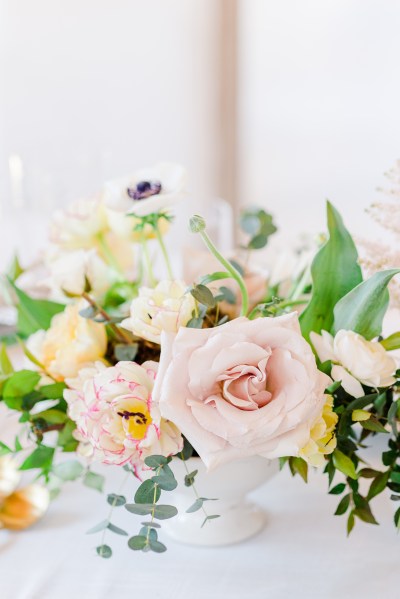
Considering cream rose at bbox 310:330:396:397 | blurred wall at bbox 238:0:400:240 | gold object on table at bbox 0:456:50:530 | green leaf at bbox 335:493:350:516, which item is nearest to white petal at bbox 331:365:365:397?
cream rose at bbox 310:330:396:397

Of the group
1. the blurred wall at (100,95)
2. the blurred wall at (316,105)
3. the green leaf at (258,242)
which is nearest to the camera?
the green leaf at (258,242)

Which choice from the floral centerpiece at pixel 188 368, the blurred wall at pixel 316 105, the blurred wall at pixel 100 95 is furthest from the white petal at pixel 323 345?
the blurred wall at pixel 100 95

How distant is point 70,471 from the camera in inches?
26.6

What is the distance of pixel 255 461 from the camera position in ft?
1.96

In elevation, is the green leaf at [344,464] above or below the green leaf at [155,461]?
below

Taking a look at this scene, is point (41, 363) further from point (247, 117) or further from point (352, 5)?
point (247, 117)

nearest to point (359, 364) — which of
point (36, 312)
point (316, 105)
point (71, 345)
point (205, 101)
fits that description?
point (71, 345)

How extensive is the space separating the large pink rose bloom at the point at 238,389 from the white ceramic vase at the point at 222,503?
0.10 m

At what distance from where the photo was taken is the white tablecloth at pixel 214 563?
58 centimetres

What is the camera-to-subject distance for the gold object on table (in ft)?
2.18

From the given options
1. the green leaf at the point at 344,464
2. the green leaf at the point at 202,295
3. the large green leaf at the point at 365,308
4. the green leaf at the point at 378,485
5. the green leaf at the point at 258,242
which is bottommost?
the green leaf at the point at 378,485

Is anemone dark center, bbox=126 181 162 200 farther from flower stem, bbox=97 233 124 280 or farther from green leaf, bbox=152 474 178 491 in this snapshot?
green leaf, bbox=152 474 178 491

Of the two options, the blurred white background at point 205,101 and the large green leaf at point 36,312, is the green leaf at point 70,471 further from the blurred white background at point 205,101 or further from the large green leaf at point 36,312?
the blurred white background at point 205,101

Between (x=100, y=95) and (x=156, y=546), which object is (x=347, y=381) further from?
(x=100, y=95)
